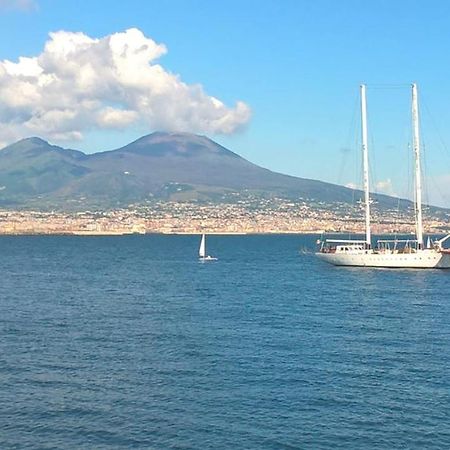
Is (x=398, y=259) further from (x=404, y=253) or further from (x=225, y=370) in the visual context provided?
(x=225, y=370)

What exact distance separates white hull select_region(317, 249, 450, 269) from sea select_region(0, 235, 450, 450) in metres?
30.7

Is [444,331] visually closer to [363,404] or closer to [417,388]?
[417,388]

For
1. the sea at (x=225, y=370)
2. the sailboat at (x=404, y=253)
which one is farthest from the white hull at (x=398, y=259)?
the sea at (x=225, y=370)

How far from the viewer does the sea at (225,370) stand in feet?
119

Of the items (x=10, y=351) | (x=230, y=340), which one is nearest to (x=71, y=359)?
(x=10, y=351)

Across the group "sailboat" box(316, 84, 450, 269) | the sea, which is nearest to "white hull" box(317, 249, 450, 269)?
"sailboat" box(316, 84, 450, 269)

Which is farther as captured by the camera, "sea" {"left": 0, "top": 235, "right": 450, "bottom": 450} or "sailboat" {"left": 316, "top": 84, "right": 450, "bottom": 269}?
"sailboat" {"left": 316, "top": 84, "right": 450, "bottom": 269}

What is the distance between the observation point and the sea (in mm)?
36344

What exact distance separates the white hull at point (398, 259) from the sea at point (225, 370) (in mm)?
30738

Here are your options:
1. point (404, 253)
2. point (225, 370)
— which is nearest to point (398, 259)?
point (404, 253)

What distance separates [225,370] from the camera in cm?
4809

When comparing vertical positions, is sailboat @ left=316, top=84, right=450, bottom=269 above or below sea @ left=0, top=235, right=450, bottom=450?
above

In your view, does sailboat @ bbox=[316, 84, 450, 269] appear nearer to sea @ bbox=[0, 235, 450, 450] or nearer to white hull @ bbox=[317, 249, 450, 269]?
white hull @ bbox=[317, 249, 450, 269]

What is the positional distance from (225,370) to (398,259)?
83.8 metres
